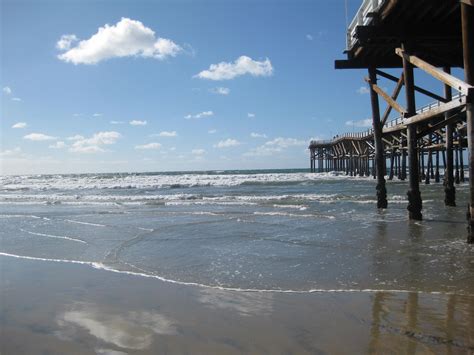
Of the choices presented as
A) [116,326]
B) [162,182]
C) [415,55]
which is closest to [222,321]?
[116,326]

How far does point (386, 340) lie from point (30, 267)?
5.89 m

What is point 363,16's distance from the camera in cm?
1062

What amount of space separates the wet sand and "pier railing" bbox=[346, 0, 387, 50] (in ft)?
23.5

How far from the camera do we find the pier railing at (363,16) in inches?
378

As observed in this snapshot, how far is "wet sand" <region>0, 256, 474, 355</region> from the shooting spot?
3459 mm

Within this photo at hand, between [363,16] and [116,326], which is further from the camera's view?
[363,16]

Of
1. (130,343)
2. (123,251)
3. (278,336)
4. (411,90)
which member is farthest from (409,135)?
(130,343)

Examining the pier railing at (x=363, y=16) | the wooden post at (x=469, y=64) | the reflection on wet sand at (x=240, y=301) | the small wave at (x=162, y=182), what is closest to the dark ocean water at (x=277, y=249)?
the reflection on wet sand at (x=240, y=301)

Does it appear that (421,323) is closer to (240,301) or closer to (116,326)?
(240,301)

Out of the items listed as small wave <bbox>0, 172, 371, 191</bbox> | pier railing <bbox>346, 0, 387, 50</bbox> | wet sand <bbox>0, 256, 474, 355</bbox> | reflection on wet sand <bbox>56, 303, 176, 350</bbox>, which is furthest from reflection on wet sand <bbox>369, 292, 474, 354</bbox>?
small wave <bbox>0, 172, 371, 191</bbox>

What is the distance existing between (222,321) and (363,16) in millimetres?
9172

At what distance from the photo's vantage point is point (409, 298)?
4.66 meters

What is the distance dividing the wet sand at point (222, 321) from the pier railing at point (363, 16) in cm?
715

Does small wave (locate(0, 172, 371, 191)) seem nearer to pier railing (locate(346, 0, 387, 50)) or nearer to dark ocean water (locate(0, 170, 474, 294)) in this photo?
pier railing (locate(346, 0, 387, 50))
